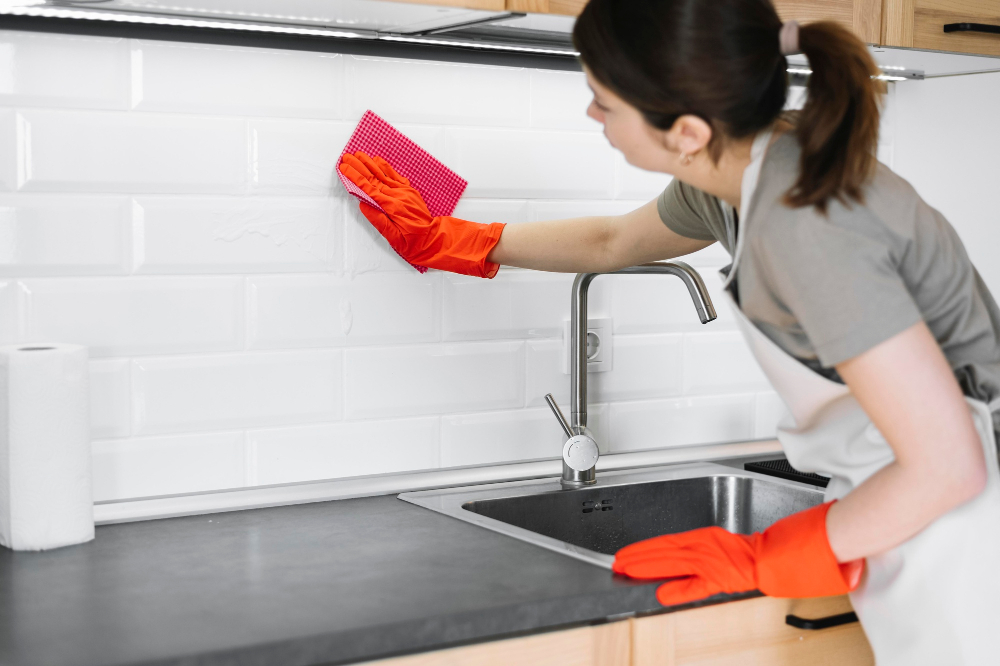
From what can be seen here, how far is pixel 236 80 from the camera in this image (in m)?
1.44

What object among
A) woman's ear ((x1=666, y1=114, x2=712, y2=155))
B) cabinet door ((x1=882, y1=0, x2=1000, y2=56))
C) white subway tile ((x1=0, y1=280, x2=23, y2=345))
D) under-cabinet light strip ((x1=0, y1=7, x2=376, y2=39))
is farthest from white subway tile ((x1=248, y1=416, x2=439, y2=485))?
cabinet door ((x1=882, y1=0, x2=1000, y2=56))

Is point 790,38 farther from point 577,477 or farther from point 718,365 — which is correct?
point 718,365

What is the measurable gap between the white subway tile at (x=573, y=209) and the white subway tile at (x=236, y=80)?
0.35m

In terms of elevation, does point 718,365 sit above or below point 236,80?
below

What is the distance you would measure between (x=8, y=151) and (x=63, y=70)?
126 mm

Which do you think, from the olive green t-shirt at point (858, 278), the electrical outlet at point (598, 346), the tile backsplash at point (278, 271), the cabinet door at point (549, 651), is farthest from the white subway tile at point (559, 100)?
the cabinet door at point (549, 651)

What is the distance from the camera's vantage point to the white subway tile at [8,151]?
1313 millimetres

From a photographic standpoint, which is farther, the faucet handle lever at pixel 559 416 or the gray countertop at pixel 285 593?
the faucet handle lever at pixel 559 416

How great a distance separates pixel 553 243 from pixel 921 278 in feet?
1.94

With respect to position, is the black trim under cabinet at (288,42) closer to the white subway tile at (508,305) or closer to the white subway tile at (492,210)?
the white subway tile at (492,210)

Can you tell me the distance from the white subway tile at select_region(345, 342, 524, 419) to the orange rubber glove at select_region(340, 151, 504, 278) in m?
0.15

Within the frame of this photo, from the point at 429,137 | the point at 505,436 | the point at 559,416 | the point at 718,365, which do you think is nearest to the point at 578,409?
the point at 559,416

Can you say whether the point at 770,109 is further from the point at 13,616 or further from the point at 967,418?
the point at 13,616

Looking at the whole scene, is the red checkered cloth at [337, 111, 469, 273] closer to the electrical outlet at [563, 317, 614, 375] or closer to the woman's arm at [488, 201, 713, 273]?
the woman's arm at [488, 201, 713, 273]
